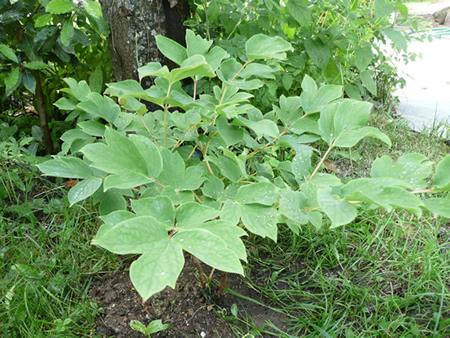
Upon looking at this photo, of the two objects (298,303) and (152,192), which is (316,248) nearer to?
(298,303)

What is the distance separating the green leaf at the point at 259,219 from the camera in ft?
2.28

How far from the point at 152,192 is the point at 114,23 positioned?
1.19 m

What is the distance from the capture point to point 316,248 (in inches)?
53.5

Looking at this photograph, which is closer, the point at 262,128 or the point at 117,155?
the point at 117,155

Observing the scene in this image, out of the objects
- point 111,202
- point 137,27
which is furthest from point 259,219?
point 137,27

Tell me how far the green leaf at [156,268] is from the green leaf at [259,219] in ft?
0.74

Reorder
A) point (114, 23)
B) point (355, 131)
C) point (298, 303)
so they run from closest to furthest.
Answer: point (355, 131) < point (298, 303) < point (114, 23)

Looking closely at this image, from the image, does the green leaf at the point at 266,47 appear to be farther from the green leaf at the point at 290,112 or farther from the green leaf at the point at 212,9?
the green leaf at the point at 212,9

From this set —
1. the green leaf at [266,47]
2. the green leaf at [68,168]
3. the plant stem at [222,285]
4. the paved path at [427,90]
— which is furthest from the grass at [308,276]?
the paved path at [427,90]

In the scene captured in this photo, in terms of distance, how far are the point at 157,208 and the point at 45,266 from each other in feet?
3.23

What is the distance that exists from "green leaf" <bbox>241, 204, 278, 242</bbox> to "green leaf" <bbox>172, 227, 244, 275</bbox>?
0.63ft

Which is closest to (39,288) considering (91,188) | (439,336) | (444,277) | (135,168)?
(91,188)

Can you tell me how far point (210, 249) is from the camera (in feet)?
1.64

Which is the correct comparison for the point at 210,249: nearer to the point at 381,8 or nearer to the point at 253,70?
the point at 253,70
